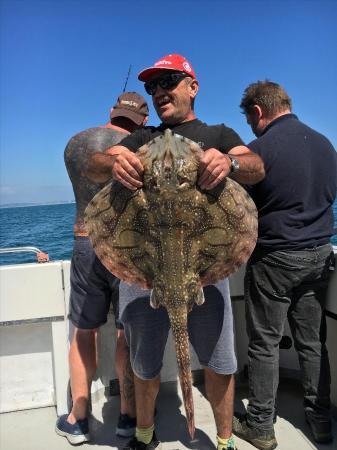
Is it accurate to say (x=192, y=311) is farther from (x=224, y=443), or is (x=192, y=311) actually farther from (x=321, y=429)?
(x=321, y=429)

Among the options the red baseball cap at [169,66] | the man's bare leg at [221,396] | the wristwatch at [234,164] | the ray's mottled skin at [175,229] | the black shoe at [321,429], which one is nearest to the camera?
the ray's mottled skin at [175,229]

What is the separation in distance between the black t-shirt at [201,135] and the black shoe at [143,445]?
94.3 inches

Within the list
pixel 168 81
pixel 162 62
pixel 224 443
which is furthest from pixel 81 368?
pixel 162 62

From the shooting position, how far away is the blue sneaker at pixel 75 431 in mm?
3205

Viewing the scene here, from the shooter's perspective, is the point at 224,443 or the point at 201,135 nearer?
the point at 201,135

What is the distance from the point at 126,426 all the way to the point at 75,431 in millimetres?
459

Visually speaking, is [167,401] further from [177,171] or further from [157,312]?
[177,171]

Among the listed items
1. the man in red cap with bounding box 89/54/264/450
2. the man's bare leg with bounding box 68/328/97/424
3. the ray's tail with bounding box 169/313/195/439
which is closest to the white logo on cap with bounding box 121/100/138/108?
the man in red cap with bounding box 89/54/264/450

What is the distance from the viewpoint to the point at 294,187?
300cm

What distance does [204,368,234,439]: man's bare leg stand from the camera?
9.36 ft

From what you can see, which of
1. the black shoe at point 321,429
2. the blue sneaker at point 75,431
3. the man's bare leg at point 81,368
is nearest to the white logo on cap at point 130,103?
the man's bare leg at point 81,368

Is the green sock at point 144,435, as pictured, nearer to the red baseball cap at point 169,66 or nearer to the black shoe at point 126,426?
the black shoe at point 126,426

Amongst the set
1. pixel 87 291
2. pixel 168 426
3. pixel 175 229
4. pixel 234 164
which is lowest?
pixel 168 426

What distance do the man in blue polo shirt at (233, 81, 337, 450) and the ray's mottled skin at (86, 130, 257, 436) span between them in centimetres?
91
